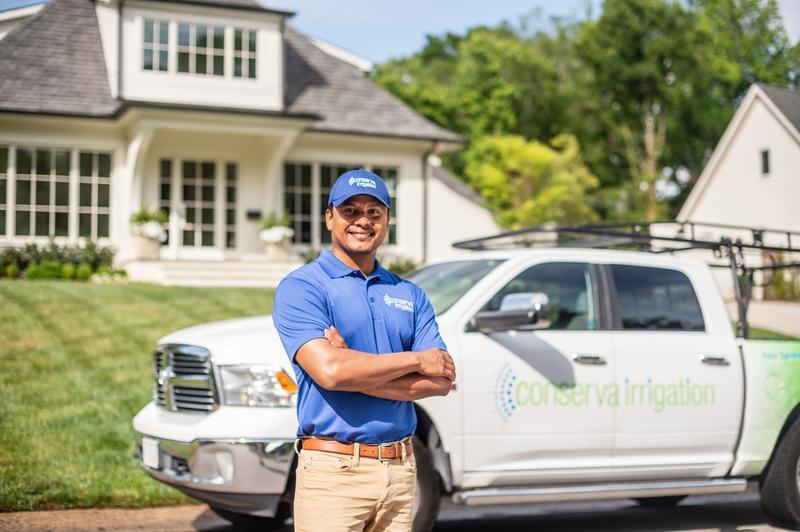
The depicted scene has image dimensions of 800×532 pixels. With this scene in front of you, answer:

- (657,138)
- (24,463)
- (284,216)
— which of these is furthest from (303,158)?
(657,138)

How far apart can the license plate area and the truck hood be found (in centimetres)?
64

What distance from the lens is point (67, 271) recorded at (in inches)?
786

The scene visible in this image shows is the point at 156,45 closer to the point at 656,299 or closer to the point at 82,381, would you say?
A: the point at 82,381

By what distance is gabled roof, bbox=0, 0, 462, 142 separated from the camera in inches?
849

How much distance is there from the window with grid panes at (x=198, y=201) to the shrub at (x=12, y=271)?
161 inches

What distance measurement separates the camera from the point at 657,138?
52.5 metres

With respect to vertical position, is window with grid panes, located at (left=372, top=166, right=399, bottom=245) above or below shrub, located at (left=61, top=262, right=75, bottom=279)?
above

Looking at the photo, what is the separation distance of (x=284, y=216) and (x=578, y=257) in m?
15.9

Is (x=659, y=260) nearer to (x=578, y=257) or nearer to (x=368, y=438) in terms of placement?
(x=578, y=257)

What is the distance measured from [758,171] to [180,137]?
2137 cm

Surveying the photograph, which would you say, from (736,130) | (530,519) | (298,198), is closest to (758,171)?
(736,130)

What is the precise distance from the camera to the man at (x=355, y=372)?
10.6 feet

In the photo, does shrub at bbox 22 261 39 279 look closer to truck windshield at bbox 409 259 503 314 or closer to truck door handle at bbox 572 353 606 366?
truck windshield at bbox 409 259 503 314

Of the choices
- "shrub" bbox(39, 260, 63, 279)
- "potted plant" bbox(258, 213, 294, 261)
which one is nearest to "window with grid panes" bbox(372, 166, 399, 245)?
"potted plant" bbox(258, 213, 294, 261)
